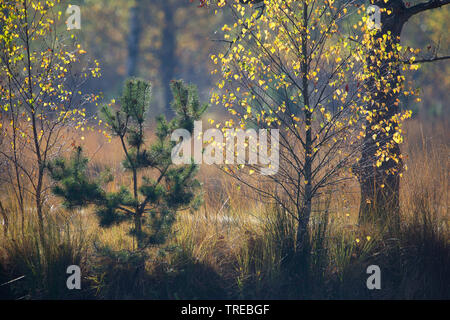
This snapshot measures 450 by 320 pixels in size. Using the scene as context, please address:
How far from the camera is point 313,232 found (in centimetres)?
500

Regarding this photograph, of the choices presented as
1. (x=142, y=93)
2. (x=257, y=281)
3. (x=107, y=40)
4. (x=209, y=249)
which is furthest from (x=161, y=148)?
(x=107, y=40)

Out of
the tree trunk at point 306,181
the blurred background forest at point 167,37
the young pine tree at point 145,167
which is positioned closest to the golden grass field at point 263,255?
the tree trunk at point 306,181

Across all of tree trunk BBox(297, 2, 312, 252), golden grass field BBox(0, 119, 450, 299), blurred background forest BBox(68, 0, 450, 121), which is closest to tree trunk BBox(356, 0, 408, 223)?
golden grass field BBox(0, 119, 450, 299)

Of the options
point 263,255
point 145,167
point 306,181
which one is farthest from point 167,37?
point 263,255

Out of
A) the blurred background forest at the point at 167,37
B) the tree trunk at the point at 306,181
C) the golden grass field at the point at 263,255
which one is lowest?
the golden grass field at the point at 263,255

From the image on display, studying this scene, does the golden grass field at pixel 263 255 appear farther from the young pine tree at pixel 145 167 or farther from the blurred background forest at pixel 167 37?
the blurred background forest at pixel 167 37

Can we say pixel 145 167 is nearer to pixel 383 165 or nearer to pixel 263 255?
pixel 263 255

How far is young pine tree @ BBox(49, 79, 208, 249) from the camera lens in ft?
15.0

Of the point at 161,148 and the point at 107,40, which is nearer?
the point at 161,148

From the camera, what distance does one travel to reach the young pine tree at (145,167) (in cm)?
457

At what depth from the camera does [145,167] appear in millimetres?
4758
